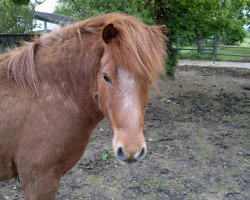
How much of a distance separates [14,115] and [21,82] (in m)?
0.25

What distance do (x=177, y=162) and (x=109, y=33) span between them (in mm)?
2679

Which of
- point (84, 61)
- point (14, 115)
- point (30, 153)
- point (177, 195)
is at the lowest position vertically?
point (177, 195)

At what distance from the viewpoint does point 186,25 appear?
26.5ft

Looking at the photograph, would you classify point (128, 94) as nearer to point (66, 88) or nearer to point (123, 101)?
point (123, 101)

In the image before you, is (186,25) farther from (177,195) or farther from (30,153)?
(30,153)

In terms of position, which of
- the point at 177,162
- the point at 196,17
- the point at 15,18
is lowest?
the point at 15,18

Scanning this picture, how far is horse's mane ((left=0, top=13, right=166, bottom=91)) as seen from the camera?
2127 millimetres

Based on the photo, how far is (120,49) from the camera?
7.07 feet

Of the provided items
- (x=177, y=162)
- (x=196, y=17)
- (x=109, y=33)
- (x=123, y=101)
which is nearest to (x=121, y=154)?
(x=123, y=101)

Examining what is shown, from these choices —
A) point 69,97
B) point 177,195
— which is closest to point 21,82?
point 69,97

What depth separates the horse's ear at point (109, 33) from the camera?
2156 millimetres

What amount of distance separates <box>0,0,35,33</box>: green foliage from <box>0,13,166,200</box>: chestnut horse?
9.76 meters

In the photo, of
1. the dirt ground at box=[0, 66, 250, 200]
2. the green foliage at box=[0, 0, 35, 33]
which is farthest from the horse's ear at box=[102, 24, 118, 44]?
the green foliage at box=[0, 0, 35, 33]

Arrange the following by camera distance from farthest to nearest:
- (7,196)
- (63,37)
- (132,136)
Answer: (7,196)
(63,37)
(132,136)
